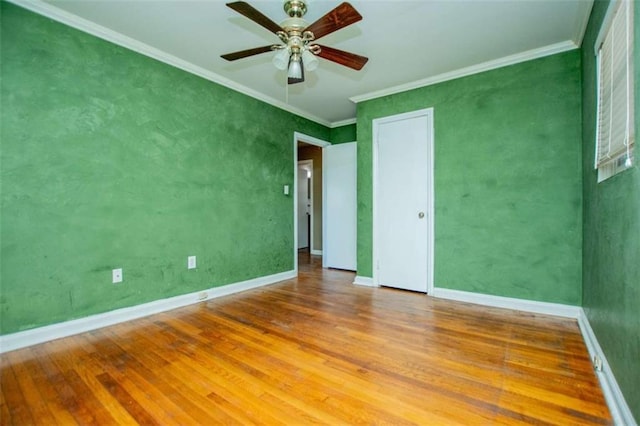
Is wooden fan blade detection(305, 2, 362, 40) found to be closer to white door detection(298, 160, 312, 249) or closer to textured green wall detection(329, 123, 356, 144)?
textured green wall detection(329, 123, 356, 144)

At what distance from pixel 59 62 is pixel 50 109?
0.39m

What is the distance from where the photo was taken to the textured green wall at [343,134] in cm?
508

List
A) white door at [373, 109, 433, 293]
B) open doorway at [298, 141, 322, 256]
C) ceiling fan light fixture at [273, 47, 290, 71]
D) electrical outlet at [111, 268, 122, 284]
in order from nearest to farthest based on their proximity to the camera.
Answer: ceiling fan light fixture at [273, 47, 290, 71] → electrical outlet at [111, 268, 122, 284] → white door at [373, 109, 433, 293] → open doorway at [298, 141, 322, 256]

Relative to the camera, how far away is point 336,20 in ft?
5.68

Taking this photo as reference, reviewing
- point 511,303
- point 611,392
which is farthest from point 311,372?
point 511,303

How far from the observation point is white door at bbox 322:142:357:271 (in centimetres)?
491

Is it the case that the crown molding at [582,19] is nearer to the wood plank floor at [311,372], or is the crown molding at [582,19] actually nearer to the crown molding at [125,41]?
the wood plank floor at [311,372]

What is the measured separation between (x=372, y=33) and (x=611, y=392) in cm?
287

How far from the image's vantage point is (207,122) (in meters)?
3.28

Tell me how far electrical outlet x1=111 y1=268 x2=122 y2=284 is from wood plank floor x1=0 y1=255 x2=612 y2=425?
0.42 m

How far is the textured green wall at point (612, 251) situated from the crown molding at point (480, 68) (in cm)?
27

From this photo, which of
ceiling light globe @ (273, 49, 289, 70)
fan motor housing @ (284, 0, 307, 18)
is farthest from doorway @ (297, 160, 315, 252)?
fan motor housing @ (284, 0, 307, 18)

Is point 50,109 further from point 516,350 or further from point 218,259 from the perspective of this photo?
point 516,350

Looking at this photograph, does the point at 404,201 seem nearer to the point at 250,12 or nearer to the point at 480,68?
the point at 480,68
